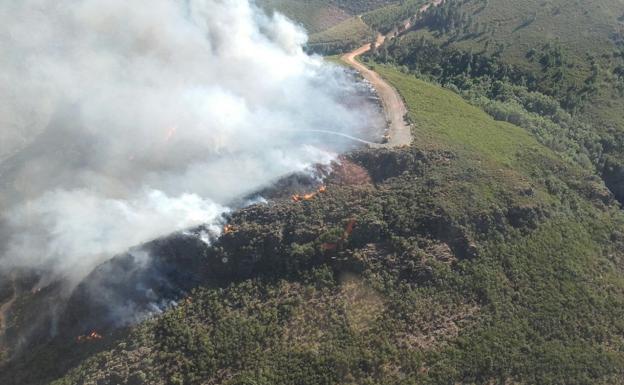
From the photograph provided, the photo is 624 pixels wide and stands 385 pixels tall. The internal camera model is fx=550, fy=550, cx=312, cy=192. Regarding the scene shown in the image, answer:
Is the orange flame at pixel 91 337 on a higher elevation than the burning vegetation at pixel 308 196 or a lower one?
lower

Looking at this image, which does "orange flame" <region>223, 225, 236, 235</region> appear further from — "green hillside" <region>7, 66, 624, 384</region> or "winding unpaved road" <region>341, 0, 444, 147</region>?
"winding unpaved road" <region>341, 0, 444, 147</region>

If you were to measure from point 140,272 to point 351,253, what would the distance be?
71.7 feet

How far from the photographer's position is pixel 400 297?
181ft

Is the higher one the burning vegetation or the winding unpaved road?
the winding unpaved road

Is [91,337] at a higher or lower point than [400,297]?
lower

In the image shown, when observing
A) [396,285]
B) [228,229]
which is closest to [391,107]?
[396,285]

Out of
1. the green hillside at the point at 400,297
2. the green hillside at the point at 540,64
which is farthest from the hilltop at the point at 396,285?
the green hillside at the point at 540,64

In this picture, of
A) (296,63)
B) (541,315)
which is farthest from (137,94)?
(541,315)

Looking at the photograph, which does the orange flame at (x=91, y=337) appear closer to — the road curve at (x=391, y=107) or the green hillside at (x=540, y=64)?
the road curve at (x=391, y=107)

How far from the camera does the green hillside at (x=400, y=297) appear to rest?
166ft

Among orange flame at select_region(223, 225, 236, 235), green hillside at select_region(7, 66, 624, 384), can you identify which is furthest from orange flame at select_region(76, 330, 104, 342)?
orange flame at select_region(223, 225, 236, 235)

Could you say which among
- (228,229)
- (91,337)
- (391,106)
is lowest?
(91,337)

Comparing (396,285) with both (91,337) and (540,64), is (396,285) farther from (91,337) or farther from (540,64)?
(540,64)

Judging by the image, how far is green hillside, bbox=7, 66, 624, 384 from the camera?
166ft
